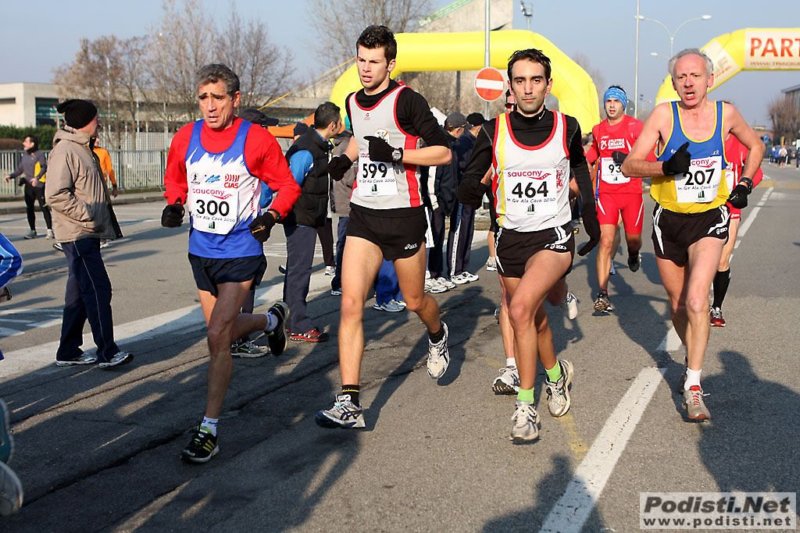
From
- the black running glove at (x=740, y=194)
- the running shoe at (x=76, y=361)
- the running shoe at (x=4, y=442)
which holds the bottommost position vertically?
the running shoe at (x=76, y=361)

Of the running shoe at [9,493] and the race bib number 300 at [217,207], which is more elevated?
the race bib number 300 at [217,207]

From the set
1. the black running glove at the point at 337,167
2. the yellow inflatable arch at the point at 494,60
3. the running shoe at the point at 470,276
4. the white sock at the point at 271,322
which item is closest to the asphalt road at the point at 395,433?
the white sock at the point at 271,322

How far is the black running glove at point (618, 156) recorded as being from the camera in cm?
A: 922

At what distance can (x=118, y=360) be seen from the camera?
692cm

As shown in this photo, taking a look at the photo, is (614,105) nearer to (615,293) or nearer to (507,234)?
(615,293)

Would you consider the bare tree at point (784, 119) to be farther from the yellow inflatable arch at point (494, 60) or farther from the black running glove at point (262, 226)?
the black running glove at point (262, 226)

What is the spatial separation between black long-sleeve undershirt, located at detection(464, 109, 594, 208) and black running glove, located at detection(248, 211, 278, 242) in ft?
3.91

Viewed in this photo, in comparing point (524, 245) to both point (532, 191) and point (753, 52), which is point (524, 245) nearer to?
point (532, 191)

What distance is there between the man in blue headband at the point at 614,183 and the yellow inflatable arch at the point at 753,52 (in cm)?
1611

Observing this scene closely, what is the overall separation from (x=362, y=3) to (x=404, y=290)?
130 feet

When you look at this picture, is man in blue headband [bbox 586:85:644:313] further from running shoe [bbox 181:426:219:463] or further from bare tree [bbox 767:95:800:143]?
bare tree [bbox 767:95:800:143]

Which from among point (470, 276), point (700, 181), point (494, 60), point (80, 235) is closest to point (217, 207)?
point (80, 235)

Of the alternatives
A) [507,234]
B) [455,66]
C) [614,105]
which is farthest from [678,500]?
[455,66]

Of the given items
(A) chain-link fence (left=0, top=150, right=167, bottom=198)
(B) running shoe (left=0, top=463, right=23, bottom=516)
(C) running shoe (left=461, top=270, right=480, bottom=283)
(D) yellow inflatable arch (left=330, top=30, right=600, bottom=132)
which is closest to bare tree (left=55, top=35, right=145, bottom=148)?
(A) chain-link fence (left=0, top=150, right=167, bottom=198)
